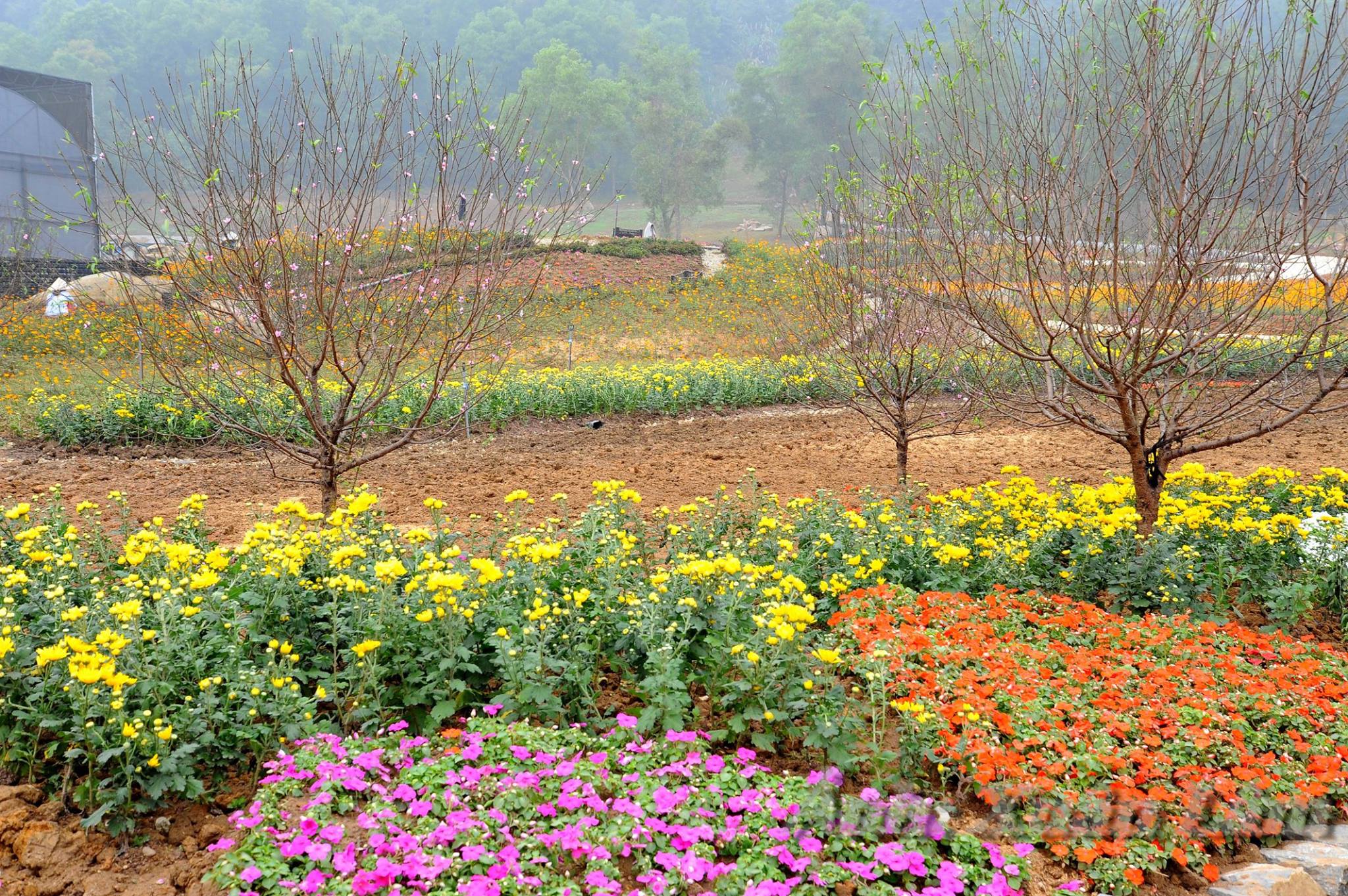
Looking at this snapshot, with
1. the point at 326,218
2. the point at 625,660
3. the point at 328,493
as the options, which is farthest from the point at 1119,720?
the point at 326,218

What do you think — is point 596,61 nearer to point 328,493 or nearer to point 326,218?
point 326,218

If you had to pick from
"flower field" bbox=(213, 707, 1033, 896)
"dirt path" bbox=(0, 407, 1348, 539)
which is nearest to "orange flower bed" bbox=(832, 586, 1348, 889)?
"flower field" bbox=(213, 707, 1033, 896)

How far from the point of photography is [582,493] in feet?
25.0

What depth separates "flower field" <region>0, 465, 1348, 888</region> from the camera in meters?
2.96

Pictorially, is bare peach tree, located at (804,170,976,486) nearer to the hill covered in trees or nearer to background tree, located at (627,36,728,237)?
the hill covered in trees

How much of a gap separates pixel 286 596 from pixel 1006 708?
2.76 metres

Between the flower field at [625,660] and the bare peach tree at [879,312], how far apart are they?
2.85 m

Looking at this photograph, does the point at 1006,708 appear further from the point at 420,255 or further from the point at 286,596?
the point at 420,255

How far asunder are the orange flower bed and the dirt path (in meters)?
3.42

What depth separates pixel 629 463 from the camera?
9008mm

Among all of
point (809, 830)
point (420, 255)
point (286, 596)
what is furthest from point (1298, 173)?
point (286, 596)

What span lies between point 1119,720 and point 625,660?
183 centimetres

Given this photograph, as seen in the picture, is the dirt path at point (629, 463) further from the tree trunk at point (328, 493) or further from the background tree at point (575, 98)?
the background tree at point (575, 98)

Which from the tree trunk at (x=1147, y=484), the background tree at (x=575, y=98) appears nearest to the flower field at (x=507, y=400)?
the tree trunk at (x=1147, y=484)
